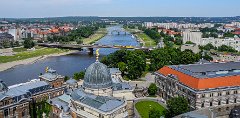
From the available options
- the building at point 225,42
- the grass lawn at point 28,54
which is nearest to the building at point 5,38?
the grass lawn at point 28,54

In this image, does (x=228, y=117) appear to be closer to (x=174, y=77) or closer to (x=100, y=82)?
(x=174, y=77)

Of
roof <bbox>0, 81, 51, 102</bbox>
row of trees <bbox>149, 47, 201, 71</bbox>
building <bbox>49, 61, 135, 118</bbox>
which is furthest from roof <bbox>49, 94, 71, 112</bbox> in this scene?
row of trees <bbox>149, 47, 201, 71</bbox>

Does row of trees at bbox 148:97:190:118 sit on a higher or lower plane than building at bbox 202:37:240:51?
lower

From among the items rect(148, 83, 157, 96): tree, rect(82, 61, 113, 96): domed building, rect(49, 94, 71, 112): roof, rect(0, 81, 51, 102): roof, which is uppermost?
rect(82, 61, 113, 96): domed building

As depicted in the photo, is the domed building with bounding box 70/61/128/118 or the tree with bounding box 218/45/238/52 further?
the tree with bounding box 218/45/238/52

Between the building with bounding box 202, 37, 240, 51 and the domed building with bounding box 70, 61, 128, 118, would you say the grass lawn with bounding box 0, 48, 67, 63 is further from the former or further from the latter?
the domed building with bounding box 70, 61, 128, 118

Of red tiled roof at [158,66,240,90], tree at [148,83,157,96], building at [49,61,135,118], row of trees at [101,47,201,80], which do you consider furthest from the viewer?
row of trees at [101,47,201,80]

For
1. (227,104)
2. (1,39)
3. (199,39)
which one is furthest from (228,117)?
(1,39)

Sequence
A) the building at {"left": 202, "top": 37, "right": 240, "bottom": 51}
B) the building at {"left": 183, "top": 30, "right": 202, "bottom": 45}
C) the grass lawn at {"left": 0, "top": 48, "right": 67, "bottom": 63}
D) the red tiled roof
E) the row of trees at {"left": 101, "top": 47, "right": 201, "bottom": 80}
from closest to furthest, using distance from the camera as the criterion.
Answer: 1. the red tiled roof
2. the row of trees at {"left": 101, "top": 47, "right": 201, "bottom": 80}
3. the grass lawn at {"left": 0, "top": 48, "right": 67, "bottom": 63}
4. the building at {"left": 202, "top": 37, "right": 240, "bottom": 51}
5. the building at {"left": 183, "top": 30, "right": 202, "bottom": 45}

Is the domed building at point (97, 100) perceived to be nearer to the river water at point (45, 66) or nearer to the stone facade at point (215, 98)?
the stone facade at point (215, 98)
